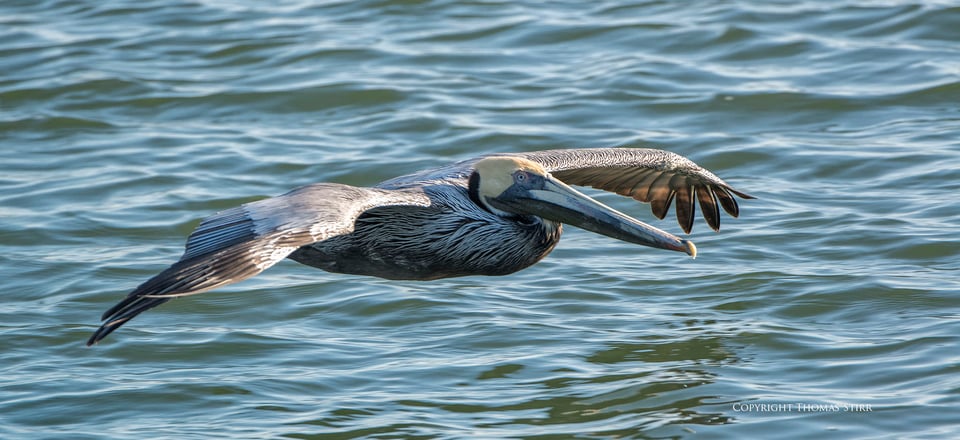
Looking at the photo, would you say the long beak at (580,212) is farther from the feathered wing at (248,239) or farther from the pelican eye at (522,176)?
the feathered wing at (248,239)

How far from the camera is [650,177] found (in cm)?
895

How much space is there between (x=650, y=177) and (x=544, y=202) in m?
1.61

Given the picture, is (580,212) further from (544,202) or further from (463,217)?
(463,217)

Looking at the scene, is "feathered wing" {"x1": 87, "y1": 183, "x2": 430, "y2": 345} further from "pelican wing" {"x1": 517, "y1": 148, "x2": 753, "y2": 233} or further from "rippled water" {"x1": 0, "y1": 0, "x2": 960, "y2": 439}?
"pelican wing" {"x1": 517, "y1": 148, "x2": 753, "y2": 233}

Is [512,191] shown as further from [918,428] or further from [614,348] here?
[918,428]

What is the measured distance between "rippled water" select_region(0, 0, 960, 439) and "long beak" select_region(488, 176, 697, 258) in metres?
0.78

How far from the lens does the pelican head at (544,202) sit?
7.37 meters

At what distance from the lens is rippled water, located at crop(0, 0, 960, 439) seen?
287 inches

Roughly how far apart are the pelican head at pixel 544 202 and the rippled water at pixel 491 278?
795 millimetres
